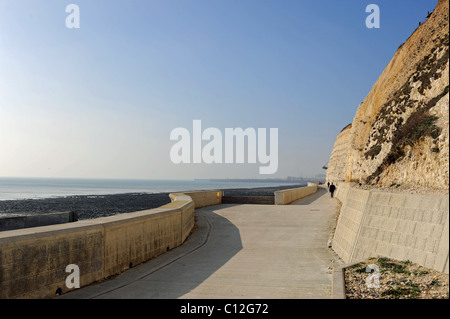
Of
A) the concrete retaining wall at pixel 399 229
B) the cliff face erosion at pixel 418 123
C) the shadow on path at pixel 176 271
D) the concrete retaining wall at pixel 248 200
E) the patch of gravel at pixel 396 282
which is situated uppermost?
the cliff face erosion at pixel 418 123

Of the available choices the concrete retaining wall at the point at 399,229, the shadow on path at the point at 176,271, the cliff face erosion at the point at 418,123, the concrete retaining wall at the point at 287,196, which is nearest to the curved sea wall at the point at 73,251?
the shadow on path at the point at 176,271

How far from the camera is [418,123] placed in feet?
44.4

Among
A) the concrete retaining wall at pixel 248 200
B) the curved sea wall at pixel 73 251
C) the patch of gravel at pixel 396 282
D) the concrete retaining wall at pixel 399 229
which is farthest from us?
the concrete retaining wall at pixel 248 200

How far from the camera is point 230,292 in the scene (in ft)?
30.1

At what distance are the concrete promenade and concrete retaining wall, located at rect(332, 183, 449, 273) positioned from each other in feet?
4.19

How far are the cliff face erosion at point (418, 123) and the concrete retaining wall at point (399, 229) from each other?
4.95ft

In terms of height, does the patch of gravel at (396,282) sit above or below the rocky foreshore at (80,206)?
above

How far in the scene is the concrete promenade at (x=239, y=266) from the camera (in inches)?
364

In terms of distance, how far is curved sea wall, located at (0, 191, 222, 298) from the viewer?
789 centimetres

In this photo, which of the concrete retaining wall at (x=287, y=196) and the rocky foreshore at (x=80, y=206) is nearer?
the concrete retaining wall at (x=287, y=196)

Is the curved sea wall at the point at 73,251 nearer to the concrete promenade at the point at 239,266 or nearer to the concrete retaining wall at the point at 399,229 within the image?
the concrete promenade at the point at 239,266

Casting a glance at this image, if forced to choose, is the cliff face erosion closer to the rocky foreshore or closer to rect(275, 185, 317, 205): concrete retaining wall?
rect(275, 185, 317, 205): concrete retaining wall

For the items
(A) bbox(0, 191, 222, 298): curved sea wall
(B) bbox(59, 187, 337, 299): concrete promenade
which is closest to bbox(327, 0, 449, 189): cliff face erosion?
(B) bbox(59, 187, 337, 299): concrete promenade
